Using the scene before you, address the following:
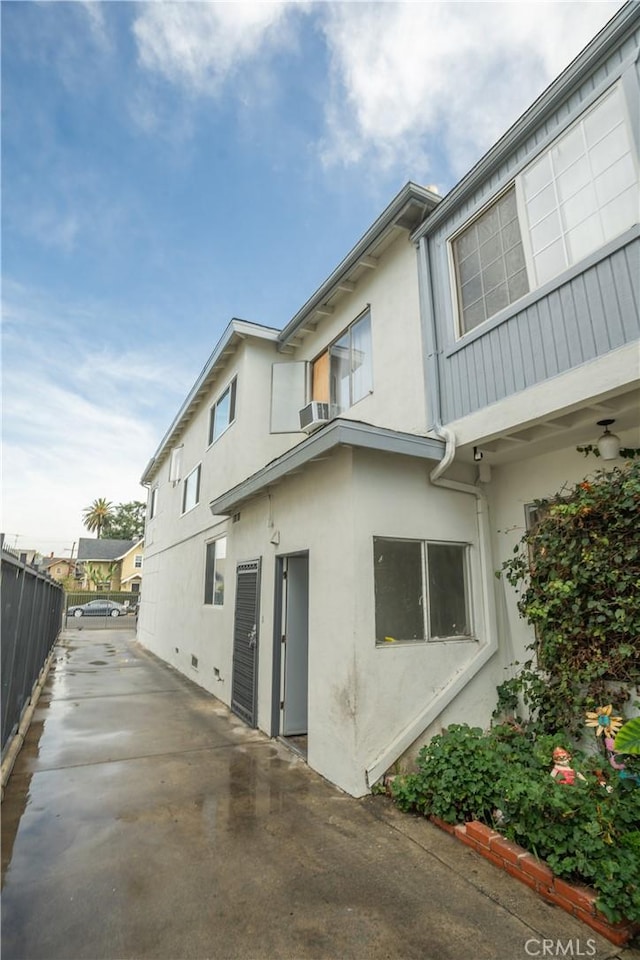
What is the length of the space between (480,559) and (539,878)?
112 inches

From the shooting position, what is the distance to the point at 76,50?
5336 millimetres

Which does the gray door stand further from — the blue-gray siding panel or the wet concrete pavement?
the blue-gray siding panel

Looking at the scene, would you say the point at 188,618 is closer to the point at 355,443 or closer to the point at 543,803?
the point at 355,443

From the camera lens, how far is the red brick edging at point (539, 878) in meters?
2.14

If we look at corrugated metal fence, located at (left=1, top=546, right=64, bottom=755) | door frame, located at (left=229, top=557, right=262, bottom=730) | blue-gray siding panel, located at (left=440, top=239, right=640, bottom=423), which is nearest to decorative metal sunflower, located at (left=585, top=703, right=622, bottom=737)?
blue-gray siding panel, located at (left=440, top=239, right=640, bottom=423)

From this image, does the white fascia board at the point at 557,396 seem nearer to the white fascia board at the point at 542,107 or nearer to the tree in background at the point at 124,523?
the white fascia board at the point at 542,107

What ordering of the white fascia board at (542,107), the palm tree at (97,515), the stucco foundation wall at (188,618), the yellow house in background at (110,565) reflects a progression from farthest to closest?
1. the palm tree at (97,515)
2. the yellow house in background at (110,565)
3. the stucco foundation wall at (188,618)
4. the white fascia board at (542,107)

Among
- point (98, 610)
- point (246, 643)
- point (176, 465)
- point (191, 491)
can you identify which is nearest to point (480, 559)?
point (246, 643)

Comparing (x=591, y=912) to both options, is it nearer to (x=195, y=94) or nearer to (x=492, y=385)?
(x=492, y=385)

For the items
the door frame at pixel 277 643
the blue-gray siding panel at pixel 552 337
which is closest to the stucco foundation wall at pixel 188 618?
the door frame at pixel 277 643

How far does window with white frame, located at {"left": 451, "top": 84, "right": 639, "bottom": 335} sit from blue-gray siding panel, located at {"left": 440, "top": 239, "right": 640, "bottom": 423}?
0.84ft

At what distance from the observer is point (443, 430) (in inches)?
180

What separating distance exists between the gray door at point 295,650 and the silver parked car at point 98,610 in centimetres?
2860

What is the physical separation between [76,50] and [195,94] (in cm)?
210
